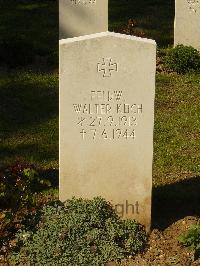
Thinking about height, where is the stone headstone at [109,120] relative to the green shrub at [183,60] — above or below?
below

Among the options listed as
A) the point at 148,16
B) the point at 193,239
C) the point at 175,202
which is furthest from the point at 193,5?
the point at 193,239

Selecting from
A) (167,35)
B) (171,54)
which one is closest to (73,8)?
(171,54)

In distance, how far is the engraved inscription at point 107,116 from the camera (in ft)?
20.2

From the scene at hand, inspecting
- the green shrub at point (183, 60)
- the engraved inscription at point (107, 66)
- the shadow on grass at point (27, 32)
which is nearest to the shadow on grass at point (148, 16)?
the shadow on grass at point (27, 32)

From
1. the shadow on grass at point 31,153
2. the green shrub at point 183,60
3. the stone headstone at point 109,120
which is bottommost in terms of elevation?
the shadow on grass at point 31,153

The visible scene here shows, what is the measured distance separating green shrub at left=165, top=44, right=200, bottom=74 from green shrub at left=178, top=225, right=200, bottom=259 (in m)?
6.87

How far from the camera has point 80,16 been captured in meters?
13.0

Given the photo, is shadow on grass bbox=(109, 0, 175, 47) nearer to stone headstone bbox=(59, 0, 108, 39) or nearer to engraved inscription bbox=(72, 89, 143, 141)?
stone headstone bbox=(59, 0, 108, 39)

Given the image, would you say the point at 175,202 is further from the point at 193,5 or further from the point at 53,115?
the point at 193,5

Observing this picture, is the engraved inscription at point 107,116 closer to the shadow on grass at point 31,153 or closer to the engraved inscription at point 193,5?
the shadow on grass at point 31,153

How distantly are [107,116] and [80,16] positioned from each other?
23.3ft

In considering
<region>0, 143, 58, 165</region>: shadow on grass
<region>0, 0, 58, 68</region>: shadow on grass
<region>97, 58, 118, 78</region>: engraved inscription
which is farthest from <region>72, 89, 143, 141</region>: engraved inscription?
<region>0, 0, 58, 68</region>: shadow on grass

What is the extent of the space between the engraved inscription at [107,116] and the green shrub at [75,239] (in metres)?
0.72

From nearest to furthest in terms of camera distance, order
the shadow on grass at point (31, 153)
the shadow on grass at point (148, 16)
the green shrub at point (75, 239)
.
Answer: the green shrub at point (75, 239) → the shadow on grass at point (31, 153) → the shadow on grass at point (148, 16)
